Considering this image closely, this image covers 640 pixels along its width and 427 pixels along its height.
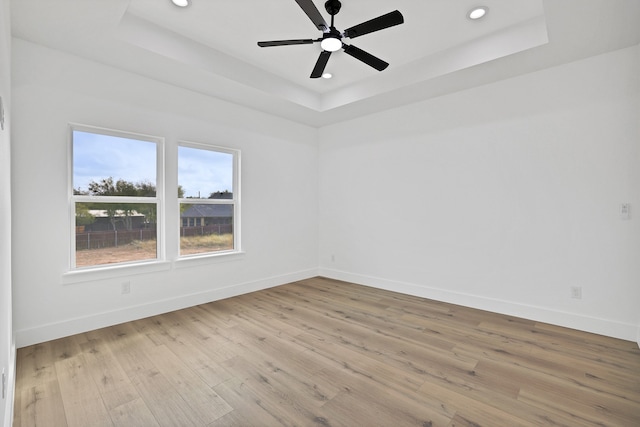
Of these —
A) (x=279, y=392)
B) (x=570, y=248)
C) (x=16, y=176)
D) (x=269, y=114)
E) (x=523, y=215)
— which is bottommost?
(x=279, y=392)

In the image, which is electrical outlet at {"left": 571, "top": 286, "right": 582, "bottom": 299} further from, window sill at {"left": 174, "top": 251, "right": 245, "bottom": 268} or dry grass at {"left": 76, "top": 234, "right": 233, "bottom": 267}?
dry grass at {"left": 76, "top": 234, "right": 233, "bottom": 267}

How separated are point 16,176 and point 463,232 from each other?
15.2 ft

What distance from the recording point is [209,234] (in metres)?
4.20

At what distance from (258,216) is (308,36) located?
8.25 ft

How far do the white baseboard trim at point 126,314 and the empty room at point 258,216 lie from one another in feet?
0.07

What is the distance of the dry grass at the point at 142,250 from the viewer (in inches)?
125

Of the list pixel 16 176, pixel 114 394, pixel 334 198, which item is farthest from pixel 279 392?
pixel 334 198

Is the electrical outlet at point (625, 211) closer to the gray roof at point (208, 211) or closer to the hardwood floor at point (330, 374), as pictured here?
the hardwood floor at point (330, 374)

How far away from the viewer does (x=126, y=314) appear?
3.33 metres

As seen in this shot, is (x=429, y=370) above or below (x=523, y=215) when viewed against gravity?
below

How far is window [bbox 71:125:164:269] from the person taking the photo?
3.12 m

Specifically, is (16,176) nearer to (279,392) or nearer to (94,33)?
(94,33)

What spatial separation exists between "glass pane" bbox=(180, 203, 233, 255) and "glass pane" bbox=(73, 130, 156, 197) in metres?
0.53

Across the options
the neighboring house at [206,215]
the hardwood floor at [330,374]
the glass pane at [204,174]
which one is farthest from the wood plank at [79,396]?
the glass pane at [204,174]
